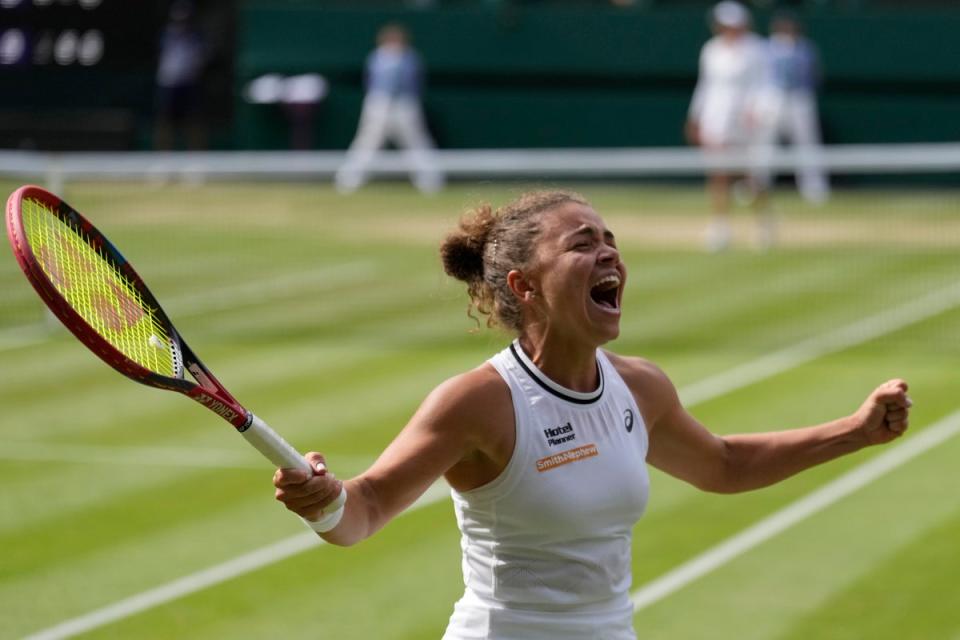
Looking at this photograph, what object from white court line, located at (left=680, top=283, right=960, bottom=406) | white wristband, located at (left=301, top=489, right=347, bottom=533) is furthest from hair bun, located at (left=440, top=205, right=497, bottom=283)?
white court line, located at (left=680, top=283, right=960, bottom=406)

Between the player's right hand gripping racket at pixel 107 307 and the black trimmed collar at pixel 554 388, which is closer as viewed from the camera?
the player's right hand gripping racket at pixel 107 307

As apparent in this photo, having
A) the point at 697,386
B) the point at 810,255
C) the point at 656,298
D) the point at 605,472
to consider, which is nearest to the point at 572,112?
the point at 810,255

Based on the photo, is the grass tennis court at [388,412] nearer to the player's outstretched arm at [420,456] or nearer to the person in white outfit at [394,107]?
the player's outstretched arm at [420,456]

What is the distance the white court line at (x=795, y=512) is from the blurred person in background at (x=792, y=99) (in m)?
13.4

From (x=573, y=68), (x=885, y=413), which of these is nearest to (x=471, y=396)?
(x=885, y=413)

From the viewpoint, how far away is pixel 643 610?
7.59 metres

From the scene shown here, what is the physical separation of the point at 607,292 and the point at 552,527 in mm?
604

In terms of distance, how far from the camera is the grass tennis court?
7.66m

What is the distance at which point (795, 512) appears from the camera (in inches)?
359

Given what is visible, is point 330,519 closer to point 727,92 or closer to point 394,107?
point 727,92

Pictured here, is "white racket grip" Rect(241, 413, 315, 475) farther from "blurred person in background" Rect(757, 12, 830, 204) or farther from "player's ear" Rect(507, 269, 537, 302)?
"blurred person in background" Rect(757, 12, 830, 204)

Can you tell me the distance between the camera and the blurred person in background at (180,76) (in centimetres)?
2614

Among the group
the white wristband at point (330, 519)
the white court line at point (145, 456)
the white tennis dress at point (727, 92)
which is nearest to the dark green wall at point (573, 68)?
the white tennis dress at point (727, 92)

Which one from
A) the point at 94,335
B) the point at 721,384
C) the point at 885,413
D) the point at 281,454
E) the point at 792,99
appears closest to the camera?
the point at 281,454
